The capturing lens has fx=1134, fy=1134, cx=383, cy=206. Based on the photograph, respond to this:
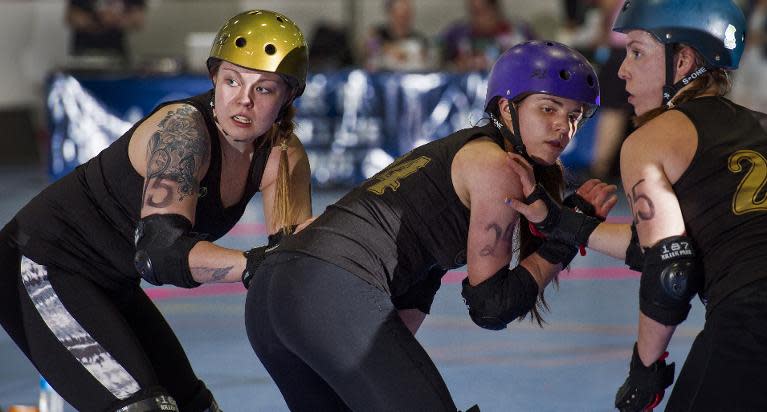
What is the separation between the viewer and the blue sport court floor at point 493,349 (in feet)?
15.5

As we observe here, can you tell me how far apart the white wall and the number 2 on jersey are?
10.6 m

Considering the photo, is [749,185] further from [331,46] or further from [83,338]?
[331,46]

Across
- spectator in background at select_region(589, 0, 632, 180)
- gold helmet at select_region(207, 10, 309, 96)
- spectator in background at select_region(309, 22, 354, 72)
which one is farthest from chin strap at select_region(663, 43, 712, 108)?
spectator in background at select_region(309, 22, 354, 72)

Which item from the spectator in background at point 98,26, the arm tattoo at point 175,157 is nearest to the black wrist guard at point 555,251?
the arm tattoo at point 175,157

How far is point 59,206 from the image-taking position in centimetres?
342

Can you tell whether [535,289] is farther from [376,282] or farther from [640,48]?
[640,48]

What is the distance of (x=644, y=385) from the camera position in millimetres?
2916

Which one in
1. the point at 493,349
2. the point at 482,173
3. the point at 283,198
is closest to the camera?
the point at 482,173

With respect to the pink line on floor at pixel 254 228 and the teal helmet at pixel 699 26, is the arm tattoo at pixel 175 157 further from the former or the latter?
the pink line on floor at pixel 254 228

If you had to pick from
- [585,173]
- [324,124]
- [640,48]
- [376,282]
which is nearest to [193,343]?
[376,282]

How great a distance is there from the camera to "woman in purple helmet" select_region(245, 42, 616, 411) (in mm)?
2863

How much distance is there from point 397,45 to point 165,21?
380cm

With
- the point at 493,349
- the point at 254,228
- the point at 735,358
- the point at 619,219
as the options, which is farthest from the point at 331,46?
the point at 735,358

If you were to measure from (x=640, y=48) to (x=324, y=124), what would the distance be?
6.78 meters
